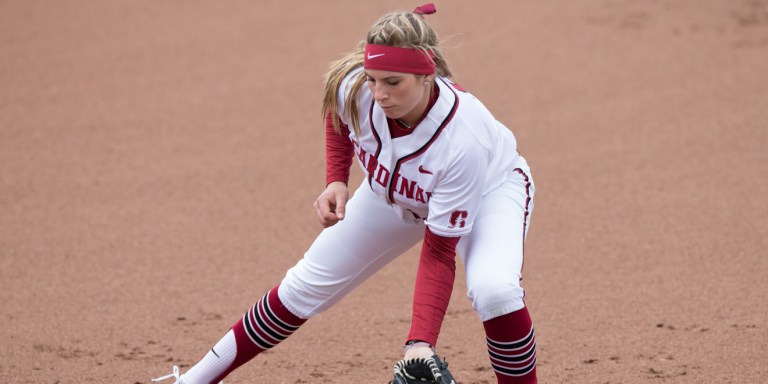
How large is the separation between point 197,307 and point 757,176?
3.90 m

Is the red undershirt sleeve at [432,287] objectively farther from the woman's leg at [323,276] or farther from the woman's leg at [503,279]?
the woman's leg at [323,276]

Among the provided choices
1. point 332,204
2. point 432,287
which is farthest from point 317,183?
point 432,287

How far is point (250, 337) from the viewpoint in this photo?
3576mm

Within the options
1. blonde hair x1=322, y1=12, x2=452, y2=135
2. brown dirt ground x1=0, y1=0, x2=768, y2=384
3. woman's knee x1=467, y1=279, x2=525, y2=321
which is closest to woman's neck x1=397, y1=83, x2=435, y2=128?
blonde hair x1=322, y1=12, x2=452, y2=135

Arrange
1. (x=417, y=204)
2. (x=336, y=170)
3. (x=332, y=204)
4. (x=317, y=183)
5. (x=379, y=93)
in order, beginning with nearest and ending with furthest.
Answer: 1. (x=379, y=93)
2. (x=417, y=204)
3. (x=332, y=204)
4. (x=336, y=170)
5. (x=317, y=183)

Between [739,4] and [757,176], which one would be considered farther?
[739,4]

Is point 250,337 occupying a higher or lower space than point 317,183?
lower

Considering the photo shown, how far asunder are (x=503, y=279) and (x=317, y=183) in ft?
12.8

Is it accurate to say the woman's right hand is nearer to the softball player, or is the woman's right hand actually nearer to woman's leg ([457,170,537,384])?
the softball player

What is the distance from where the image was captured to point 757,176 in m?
6.66

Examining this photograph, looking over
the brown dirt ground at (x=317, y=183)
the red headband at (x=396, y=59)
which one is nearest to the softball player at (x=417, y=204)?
the red headband at (x=396, y=59)

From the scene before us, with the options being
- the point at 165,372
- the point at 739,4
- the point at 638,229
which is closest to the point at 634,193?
the point at 638,229

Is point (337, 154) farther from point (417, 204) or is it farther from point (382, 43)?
point (382, 43)

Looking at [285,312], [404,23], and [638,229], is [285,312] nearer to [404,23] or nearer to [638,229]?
[404,23]
